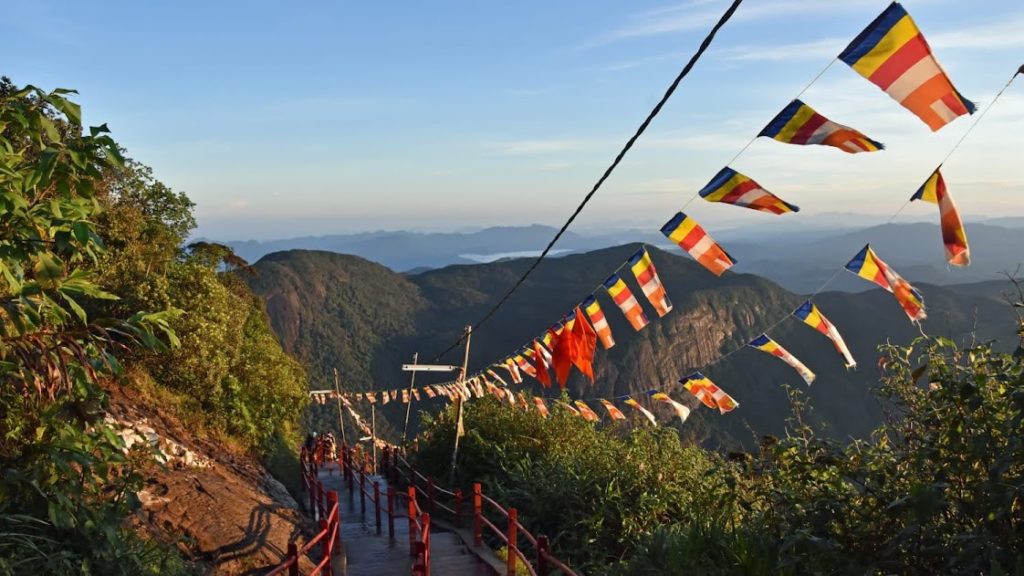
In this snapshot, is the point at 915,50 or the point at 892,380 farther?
the point at 892,380

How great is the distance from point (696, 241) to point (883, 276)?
7.53ft

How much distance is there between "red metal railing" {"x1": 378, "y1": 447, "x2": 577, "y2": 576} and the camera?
6.55 m

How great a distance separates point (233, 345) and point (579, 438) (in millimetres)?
9619

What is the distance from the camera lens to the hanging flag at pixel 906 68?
18.1 ft

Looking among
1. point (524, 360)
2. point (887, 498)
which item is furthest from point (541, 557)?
point (524, 360)

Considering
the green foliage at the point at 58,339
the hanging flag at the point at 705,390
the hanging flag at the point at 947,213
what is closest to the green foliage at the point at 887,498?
the hanging flag at the point at 947,213

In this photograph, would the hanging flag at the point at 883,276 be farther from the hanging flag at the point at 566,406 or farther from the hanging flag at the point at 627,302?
the hanging flag at the point at 566,406

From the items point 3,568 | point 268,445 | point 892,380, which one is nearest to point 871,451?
point 892,380

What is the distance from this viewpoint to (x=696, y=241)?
32.1 feet

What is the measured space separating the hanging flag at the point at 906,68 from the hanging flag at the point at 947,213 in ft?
3.52

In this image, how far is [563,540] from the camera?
11.4m

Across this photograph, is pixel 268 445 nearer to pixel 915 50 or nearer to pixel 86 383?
pixel 86 383

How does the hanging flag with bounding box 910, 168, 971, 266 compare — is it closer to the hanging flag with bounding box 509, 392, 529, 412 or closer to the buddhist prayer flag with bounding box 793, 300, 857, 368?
the buddhist prayer flag with bounding box 793, 300, 857, 368

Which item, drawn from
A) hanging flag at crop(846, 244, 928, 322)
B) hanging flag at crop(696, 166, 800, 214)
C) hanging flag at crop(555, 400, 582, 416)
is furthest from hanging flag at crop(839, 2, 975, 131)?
hanging flag at crop(555, 400, 582, 416)
